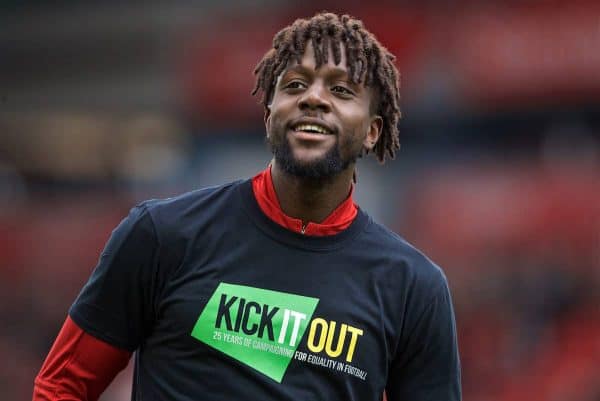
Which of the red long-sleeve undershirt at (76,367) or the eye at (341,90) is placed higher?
the eye at (341,90)

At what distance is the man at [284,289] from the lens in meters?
3.06

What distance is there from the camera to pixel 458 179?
11883 mm

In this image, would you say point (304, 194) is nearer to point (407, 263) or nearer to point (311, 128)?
point (311, 128)

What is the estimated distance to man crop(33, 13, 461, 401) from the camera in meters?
3.06

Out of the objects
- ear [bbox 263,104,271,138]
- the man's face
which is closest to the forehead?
the man's face

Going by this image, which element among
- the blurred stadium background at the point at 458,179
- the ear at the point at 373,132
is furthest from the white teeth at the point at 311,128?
the blurred stadium background at the point at 458,179

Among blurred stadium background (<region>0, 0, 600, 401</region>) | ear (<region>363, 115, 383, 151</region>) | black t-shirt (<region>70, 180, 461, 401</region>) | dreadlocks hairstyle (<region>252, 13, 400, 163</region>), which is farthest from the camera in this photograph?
blurred stadium background (<region>0, 0, 600, 401</region>)

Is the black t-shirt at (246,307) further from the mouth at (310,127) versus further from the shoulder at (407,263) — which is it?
the mouth at (310,127)

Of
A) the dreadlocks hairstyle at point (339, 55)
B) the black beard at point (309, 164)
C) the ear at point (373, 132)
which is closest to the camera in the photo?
the black beard at point (309, 164)

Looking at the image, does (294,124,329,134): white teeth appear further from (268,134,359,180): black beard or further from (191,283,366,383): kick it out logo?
(191,283,366,383): kick it out logo

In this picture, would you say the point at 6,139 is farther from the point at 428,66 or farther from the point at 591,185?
the point at 591,185

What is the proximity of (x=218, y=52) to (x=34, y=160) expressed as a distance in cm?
700

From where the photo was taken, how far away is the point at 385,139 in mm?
3635

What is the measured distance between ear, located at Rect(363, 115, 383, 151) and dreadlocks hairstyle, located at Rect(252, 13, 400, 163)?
3 cm
